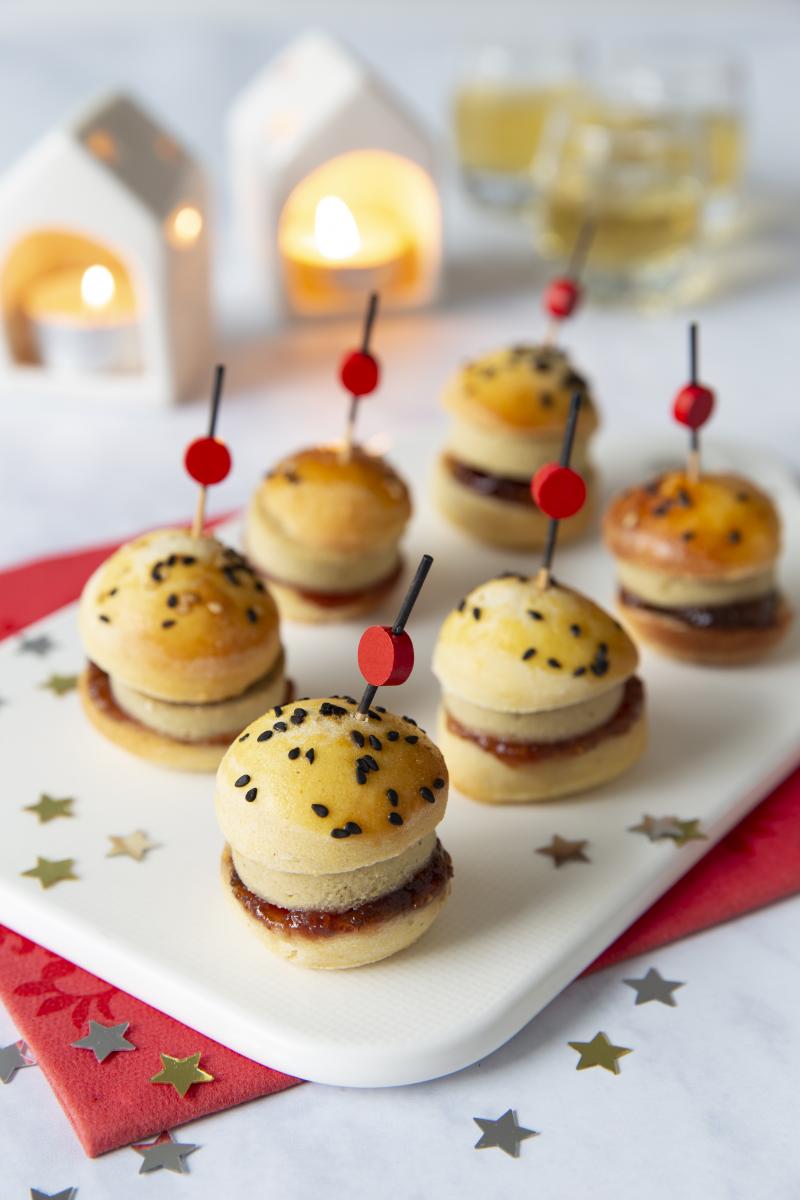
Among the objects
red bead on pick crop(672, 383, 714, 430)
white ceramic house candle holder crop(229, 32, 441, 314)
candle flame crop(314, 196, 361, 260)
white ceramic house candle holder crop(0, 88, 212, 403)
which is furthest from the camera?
candle flame crop(314, 196, 361, 260)

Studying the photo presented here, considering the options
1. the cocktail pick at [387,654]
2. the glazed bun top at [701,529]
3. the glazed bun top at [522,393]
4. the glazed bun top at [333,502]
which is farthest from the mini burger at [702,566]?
the cocktail pick at [387,654]

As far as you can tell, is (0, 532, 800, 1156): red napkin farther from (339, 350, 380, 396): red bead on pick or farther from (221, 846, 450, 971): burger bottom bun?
(339, 350, 380, 396): red bead on pick

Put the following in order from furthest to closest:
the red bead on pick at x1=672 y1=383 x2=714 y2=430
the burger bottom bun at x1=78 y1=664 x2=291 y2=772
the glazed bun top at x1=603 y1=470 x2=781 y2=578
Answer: the red bead on pick at x1=672 y1=383 x2=714 y2=430 < the glazed bun top at x1=603 y1=470 x2=781 y2=578 < the burger bottom bun at x1=78 y1=664 x2=291 y2=772

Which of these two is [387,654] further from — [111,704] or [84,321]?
[84,321]

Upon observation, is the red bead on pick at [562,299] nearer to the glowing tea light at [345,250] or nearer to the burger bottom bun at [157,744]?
the glowing tea light at [345,250]

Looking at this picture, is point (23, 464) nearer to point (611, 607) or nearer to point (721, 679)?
point (611, 607)

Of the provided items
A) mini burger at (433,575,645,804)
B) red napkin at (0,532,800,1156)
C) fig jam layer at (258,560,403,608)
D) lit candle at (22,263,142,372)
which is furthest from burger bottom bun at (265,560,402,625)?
lit candle at (22,263,142,372)

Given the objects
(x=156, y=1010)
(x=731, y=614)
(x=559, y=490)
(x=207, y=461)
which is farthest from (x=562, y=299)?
(x=156, y=1010)
